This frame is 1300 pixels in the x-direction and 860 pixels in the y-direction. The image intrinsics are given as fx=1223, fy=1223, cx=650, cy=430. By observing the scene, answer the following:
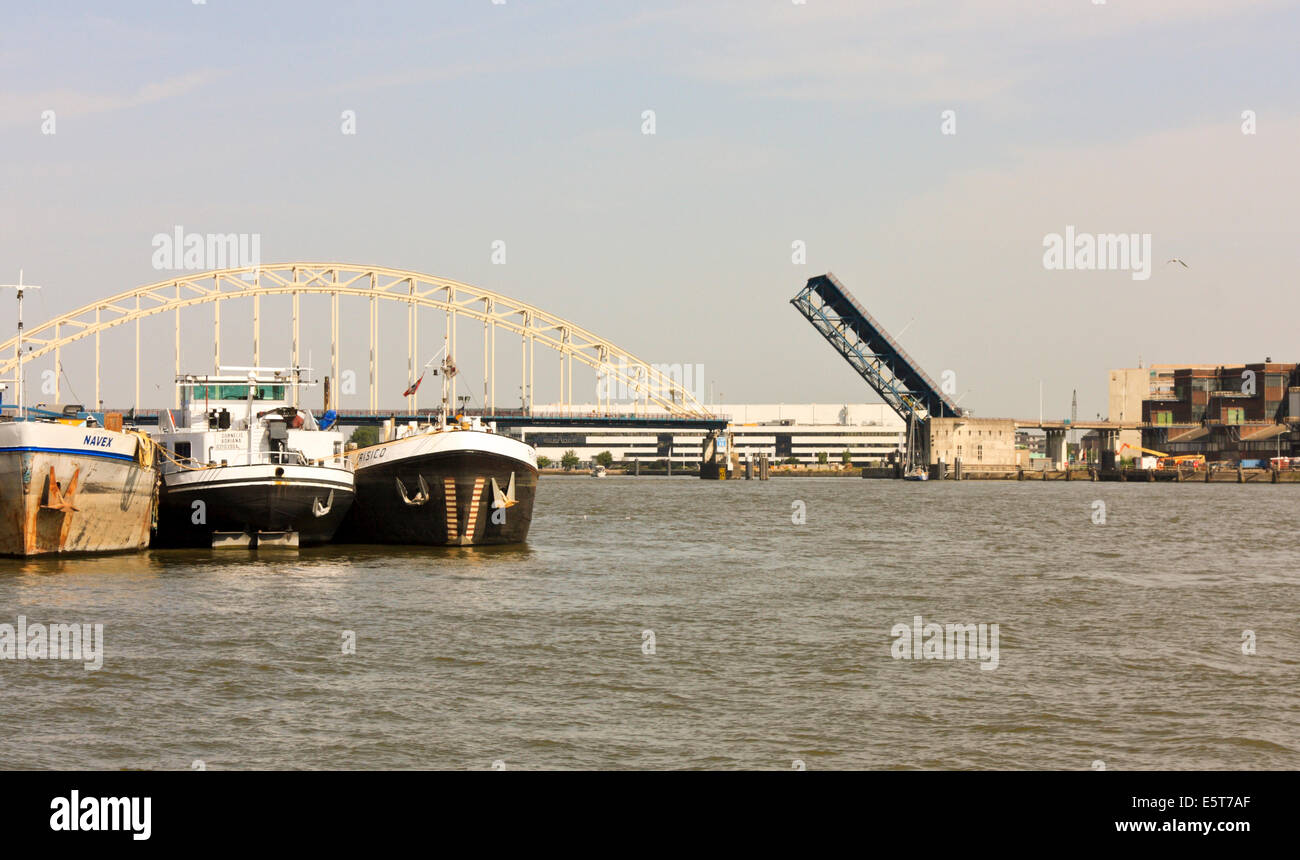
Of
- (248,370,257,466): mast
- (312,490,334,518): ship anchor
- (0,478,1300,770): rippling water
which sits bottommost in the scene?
(0,478,1300,770): rippling water

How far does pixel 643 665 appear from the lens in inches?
745

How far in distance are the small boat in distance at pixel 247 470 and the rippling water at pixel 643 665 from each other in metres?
1.11

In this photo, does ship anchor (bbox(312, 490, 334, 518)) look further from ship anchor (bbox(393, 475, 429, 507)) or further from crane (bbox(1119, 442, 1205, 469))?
crane (bbox(1119, 442, 1205, 469))

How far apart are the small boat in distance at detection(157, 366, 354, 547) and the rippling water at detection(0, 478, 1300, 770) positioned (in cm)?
111

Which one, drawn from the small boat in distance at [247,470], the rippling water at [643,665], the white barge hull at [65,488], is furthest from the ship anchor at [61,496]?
the small boat in distance at [247,470]

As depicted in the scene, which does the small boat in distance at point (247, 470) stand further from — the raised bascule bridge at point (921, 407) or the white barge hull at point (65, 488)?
the raised bascule bridge at point (921, 407)

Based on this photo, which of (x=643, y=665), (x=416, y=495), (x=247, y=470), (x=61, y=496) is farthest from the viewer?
(x=416, y=495)

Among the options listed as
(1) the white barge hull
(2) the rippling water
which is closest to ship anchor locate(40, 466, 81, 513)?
(1) the white barge hull

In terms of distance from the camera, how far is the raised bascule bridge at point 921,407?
323 feet

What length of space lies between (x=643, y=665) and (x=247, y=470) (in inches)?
814

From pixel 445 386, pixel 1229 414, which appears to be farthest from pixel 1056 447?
pixel 445 386

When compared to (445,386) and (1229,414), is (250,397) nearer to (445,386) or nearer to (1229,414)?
(445,386)

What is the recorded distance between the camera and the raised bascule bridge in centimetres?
9844
